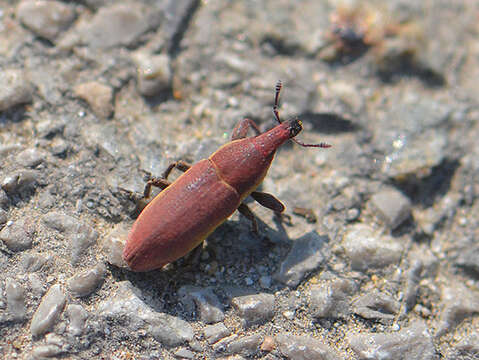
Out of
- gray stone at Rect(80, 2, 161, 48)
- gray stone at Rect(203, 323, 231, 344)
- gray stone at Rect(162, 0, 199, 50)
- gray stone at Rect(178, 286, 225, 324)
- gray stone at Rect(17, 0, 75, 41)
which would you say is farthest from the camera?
gray stone at Rect(162, 0, 199, 50)

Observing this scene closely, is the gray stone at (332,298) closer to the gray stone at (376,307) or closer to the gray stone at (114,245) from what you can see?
the gray stone at (376,307)

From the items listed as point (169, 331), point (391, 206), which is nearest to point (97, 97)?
point (169, 331)

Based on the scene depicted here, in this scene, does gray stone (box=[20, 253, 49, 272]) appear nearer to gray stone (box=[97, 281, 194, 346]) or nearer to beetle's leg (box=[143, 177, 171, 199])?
gray stone (box=[97, 281, 194, 346])

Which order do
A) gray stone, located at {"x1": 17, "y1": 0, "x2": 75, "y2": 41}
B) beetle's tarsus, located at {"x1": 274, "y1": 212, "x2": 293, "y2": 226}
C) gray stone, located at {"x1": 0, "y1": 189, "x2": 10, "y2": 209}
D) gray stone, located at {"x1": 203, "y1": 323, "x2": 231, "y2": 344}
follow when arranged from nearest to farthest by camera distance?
gray stone, located at {"x1": 203, "y1": 323, "x2": 231, "y2": 344} → gray stone, located at {"x1": 0, "y1": 189, "x2": 10, "y2": 209} → beetle's tarsus, located at {"x1": 274, "y1": 212, "x2": 293, "y2": 226} → gray stone, located at {"x1": 17, "y1": 0, "x2": 75, "y2": 41}

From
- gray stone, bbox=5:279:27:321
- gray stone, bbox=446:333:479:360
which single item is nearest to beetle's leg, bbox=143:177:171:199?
gray stone, bbox=5:279:27:321

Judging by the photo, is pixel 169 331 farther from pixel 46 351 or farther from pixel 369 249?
pixel 369 249

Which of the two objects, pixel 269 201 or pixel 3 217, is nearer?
pixel 3 217

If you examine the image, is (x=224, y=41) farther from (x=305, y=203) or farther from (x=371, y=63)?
(x=305, y=203)
